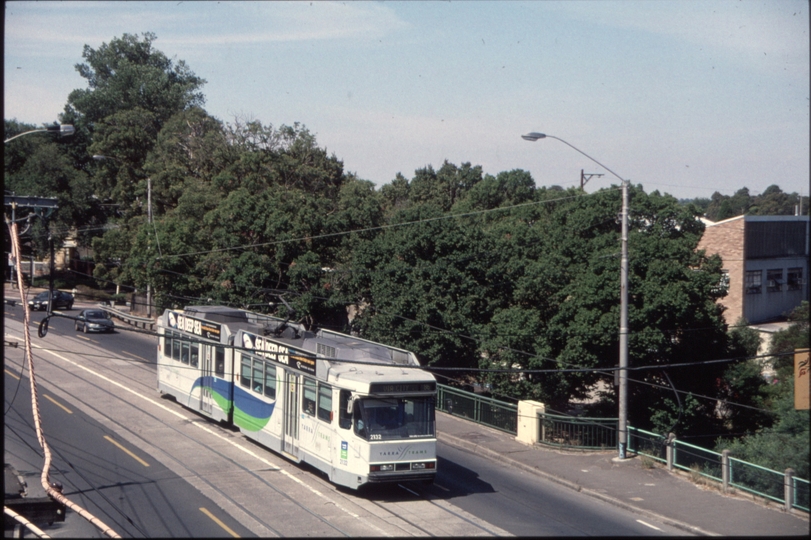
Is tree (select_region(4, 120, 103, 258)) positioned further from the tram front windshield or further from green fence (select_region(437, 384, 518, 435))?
the tram front windshield

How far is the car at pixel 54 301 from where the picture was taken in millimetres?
46906

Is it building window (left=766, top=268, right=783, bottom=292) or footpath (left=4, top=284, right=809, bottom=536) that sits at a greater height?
building window (left=766, top=268, right=783, bottom=292)

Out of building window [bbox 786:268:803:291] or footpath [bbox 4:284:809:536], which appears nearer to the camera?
footpath [bbox 4:284:809:536]

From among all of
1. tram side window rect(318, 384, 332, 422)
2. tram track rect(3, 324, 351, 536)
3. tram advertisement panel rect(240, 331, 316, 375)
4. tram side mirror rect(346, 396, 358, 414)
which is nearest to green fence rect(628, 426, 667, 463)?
tram side mirror rect(346, 396, 358, 414)

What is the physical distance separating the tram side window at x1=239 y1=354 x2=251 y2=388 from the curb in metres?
5.90

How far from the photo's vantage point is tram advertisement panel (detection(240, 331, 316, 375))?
17.4 metres

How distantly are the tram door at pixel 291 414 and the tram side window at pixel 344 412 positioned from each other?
84.1 inches

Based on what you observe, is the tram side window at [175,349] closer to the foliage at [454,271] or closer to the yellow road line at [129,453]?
the foliage at [454,271]

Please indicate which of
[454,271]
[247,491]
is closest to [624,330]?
[247,491]

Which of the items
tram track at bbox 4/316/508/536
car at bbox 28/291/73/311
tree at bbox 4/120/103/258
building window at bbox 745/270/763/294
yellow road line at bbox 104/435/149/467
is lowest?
tram track at bbox 4/316/508/536

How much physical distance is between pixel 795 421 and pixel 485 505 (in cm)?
820

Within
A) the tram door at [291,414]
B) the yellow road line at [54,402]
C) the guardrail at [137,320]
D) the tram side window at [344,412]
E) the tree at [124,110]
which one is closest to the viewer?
the tram side window at [344,412]

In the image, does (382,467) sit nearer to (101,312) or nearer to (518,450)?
(518,450)

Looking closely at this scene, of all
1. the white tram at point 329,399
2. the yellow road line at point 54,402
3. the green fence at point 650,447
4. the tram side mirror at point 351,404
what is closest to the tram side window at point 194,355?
the white tram at point 329,399
